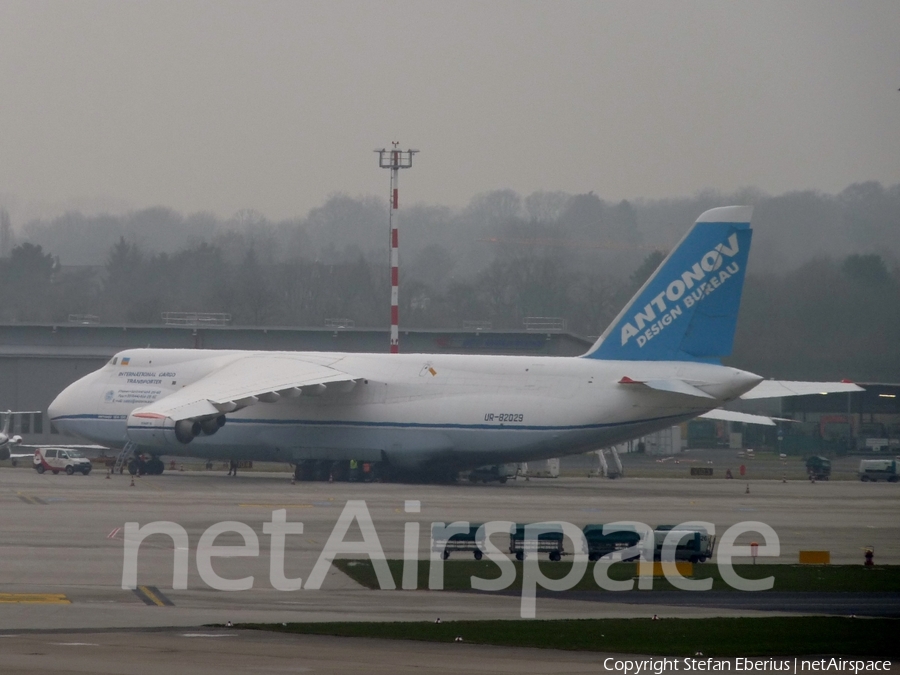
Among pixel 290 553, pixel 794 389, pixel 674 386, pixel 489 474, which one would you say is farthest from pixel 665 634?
pixel 794 389

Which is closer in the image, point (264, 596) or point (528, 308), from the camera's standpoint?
point (264, 596)

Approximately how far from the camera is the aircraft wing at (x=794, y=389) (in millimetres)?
40812

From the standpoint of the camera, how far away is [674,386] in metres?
37.0

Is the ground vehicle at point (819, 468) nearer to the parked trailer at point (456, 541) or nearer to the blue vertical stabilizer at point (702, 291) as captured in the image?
the blue vertical stabilizer at point (702, 291)

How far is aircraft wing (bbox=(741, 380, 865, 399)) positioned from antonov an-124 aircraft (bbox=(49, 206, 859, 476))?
142 mm

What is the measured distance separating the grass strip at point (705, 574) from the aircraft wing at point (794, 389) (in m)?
18.7

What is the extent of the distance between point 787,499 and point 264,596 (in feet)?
72.6

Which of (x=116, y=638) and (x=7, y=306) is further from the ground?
(x=7, y=306)

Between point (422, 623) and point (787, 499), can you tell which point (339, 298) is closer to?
point (787, 499)

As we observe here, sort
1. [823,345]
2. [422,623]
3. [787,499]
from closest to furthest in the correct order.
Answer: [422,623] → [787,499] → [823,345]

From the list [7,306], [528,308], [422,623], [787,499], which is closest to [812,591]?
[422,623]

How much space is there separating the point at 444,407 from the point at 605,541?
1706cm

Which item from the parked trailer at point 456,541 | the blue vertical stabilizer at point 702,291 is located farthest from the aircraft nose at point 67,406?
the parked trailer at point 456,541

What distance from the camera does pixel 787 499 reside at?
35938 mm
